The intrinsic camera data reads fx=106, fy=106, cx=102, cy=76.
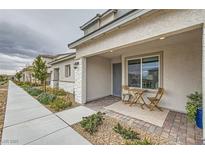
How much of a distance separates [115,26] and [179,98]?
13.4 ft

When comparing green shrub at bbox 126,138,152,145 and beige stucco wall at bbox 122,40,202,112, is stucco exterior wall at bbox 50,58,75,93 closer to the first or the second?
beige stucco wall at bbox 122,40,202,112

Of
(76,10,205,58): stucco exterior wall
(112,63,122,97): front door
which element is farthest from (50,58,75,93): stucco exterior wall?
(76,10,205,58): stucco exterior wall

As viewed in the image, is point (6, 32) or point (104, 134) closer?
point (104, 134)

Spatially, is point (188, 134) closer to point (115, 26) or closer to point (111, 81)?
point (115, 26)

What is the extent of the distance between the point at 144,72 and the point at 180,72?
5.18ft

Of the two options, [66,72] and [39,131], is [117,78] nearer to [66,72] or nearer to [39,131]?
[66,72]

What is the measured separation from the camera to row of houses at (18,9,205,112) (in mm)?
2852

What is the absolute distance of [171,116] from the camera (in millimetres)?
4164

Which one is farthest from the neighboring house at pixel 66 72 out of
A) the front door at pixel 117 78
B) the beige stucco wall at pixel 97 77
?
the front door at pixel 117 78

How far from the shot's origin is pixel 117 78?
7879mm

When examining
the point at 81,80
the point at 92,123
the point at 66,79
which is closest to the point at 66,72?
the point at 66,79

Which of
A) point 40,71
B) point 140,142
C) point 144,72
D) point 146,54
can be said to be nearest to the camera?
point 140,142

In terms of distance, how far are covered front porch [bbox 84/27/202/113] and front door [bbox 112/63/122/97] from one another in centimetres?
95
